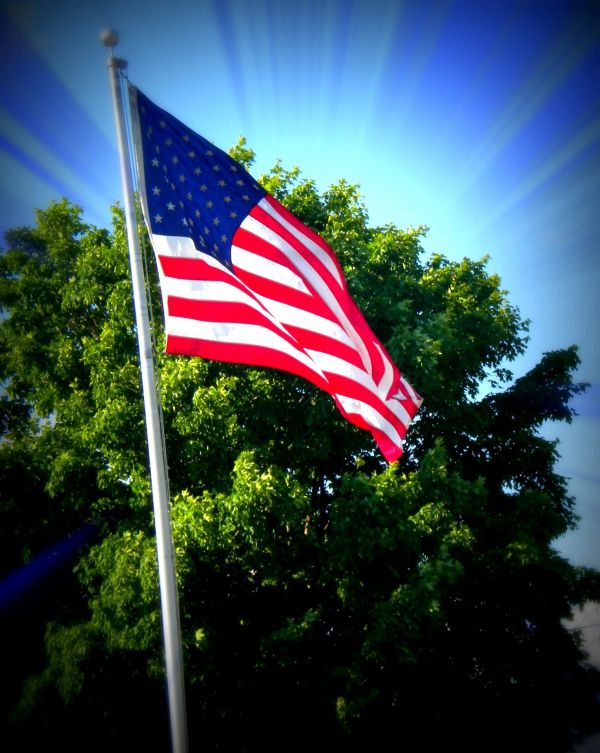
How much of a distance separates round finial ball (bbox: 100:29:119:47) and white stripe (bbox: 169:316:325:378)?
2634mm

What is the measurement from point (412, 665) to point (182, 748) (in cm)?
728

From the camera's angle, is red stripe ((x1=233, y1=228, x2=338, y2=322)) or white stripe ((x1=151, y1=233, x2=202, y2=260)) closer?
white stripe ((x1=151, y1=233, x2=202, y2=260))

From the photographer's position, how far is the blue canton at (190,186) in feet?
17.0

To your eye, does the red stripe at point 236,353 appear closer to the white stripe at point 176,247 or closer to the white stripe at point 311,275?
the white stripe at point 311,275

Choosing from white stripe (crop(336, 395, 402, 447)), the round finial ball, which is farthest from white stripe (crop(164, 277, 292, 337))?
the round finial ball

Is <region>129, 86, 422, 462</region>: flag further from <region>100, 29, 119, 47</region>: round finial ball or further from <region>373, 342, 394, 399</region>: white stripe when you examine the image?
<region>100, 29, 119, 47</region>: round finial ball

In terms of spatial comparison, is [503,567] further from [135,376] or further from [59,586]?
[59,586]

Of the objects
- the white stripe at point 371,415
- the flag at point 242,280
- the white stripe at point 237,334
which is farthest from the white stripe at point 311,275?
the white stripe at point 237,334

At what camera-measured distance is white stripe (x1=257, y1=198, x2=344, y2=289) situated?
577 cm

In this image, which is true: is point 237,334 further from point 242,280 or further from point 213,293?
point 242,280

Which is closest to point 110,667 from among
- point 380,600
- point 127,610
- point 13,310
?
point 127,610

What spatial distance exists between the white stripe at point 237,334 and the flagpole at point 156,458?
14.0 inches

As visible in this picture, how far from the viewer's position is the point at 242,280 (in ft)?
18.0

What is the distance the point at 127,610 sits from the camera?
803 cm
